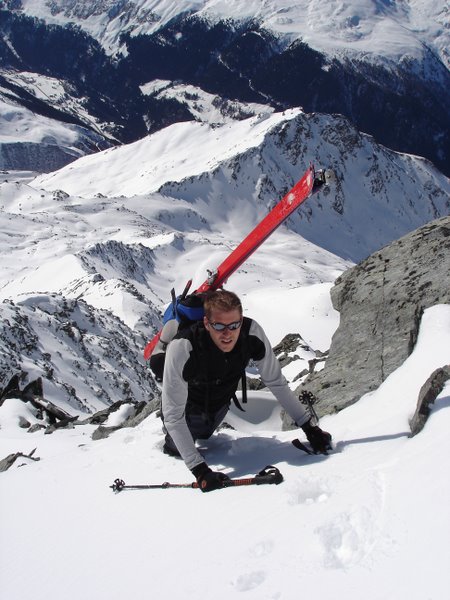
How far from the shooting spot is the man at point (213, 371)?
15.5 ft

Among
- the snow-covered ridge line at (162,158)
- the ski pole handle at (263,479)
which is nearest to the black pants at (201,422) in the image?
the ski pole handle at (263,479)

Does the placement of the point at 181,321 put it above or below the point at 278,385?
above

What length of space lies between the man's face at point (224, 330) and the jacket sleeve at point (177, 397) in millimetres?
266

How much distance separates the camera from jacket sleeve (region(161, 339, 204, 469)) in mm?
4906

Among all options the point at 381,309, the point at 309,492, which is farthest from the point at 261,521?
the point at 381,309

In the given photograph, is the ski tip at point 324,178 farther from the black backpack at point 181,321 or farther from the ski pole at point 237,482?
the ski pole at point 237,482

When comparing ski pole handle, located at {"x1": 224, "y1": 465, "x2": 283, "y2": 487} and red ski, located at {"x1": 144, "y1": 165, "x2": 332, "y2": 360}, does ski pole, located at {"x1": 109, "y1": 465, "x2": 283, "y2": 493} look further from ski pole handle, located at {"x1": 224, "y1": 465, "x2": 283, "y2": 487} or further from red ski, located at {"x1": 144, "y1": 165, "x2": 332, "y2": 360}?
red ski, located at {"x1": 144, "y1": 165, "x2": 332, "y2": 360}

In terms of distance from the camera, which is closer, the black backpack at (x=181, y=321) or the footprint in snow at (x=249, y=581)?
the footprint in snow at (x=249, y=581)

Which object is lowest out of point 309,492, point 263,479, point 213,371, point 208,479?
point 208,479

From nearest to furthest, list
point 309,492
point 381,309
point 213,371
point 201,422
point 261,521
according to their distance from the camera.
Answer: point 261,521, point 309,492, point 213,371, point 201,422, point 381,309

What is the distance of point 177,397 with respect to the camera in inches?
199

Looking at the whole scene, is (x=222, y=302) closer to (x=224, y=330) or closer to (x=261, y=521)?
(x=224, y=330)

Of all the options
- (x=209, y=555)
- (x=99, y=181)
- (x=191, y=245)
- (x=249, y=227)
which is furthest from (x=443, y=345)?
(x=99, y=181)

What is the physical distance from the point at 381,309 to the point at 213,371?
12.7 ft
